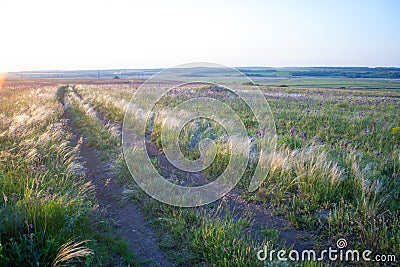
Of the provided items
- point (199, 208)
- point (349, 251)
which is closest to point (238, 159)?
point (199, 208)

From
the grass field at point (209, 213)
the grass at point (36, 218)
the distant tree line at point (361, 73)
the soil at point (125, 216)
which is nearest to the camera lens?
the grass at point (36, 218)

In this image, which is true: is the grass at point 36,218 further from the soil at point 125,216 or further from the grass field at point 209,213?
the soil at point 125,216

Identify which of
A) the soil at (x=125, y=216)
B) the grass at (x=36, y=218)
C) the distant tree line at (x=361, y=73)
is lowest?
the soil at (x=125, y=216)

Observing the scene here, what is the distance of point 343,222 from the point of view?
4398mm

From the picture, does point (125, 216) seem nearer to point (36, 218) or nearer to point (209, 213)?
point (209, 213)

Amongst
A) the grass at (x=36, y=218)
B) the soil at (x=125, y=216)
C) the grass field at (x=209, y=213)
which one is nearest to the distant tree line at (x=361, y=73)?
the grass field at (x=209, y=213)

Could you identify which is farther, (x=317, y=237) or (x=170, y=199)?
(x=170, y=199)

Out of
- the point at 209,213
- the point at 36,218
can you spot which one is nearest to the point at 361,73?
the point at 209,213

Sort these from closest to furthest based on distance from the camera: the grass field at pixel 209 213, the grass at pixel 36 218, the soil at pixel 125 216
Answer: the grass at pixel 36 218 < the grass field at pixel 209 213 < the soil at pixel 125 216

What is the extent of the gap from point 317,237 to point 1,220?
4.14m

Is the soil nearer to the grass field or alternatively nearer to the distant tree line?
the grass field

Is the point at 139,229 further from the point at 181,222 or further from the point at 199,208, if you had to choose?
the point at 199,208

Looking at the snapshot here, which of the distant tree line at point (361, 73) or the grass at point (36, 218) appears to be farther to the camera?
the distant tree line at point (361, 73)

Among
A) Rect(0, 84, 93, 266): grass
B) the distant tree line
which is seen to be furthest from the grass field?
the distant tree line
